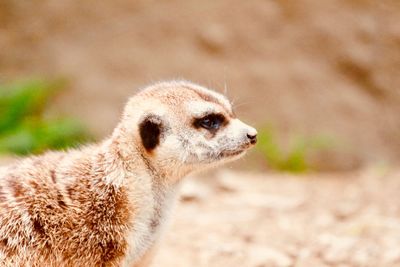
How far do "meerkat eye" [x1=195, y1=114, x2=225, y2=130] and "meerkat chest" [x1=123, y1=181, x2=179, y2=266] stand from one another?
285mm

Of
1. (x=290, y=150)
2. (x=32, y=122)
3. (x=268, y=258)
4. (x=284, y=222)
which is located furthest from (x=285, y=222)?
(x=32, y=122)

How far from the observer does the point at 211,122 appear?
120 inches

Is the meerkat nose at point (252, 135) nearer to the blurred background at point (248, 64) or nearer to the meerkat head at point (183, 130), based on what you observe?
the meerkat head at point (183, 130)

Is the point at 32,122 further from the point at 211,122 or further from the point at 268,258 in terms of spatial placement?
the point at 211,122

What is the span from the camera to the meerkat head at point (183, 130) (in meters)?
2.96

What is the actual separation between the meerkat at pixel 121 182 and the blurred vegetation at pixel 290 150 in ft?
11.0

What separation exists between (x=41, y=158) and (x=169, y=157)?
0.59 meters

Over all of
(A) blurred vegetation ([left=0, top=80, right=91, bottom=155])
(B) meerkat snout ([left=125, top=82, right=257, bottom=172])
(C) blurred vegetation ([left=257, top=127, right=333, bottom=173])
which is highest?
(C) blurred vegetation ([left=257, top=127, right=333, bottom=173])

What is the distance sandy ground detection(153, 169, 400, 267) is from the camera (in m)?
3.62

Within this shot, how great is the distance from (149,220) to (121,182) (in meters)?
0.19

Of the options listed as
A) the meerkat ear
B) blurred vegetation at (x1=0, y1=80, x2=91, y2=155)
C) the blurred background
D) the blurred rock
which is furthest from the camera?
the blurred background

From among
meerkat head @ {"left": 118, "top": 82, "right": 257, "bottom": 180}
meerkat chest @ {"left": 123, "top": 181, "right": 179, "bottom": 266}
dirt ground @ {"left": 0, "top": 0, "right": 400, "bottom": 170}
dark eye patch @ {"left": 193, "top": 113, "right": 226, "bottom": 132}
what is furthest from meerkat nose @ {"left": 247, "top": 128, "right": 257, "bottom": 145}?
dirt ground @ {"left": 0, "top": 0, "right": 400, "bottom": 170}

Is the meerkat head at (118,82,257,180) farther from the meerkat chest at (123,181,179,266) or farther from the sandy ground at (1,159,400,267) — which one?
the sandy ground at (1,159,400,267)

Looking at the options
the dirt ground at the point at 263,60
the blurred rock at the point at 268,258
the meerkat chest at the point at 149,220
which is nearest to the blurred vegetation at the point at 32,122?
the dirt ground at the point at 263,60
